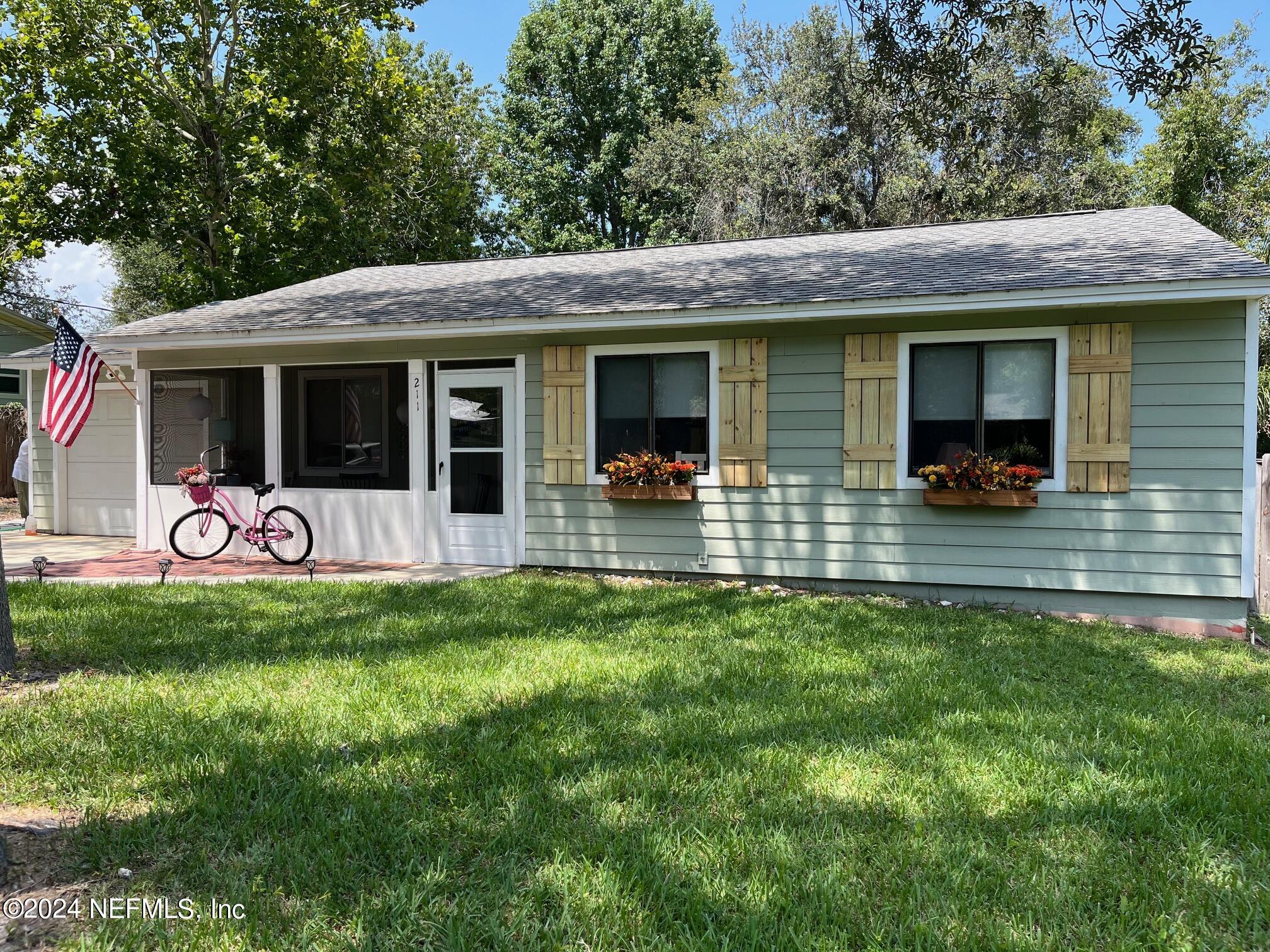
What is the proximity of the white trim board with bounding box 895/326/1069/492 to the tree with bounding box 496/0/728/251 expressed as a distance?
16234 millimetres

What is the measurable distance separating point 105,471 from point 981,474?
10207mm

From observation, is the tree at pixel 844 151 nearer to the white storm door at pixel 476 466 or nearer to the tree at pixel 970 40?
the tree at pixel 970 40

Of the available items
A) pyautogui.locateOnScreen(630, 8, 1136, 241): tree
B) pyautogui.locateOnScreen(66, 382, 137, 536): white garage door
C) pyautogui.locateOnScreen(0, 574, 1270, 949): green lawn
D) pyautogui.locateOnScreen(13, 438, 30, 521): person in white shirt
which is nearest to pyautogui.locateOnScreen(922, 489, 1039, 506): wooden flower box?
pyautogui.locateOnScreen(0, 574, 1270, 949): green lawn

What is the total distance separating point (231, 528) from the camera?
820 centimetres

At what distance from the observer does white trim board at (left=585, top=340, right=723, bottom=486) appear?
7.28 meters

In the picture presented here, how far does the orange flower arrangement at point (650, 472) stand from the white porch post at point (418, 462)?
1931 mm

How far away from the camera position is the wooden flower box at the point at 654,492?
23.8 feet

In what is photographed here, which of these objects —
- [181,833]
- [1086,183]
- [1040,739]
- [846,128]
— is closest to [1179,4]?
[1040,739]

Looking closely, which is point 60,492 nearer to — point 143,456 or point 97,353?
point 143,456

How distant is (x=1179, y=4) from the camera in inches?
232

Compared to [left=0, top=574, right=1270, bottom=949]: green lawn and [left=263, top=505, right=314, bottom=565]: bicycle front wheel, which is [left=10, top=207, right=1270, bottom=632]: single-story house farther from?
[left=0, top=574, right=1270, bottom=949]: green lawn

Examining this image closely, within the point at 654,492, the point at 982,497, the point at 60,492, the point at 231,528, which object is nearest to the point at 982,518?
the point at 982,497

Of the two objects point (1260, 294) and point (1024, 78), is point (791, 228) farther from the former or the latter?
point (1260, 294)

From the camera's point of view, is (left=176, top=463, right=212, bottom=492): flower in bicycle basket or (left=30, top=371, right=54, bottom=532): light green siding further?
(left=30, top=371, right=54, bottom=532): light green siding
